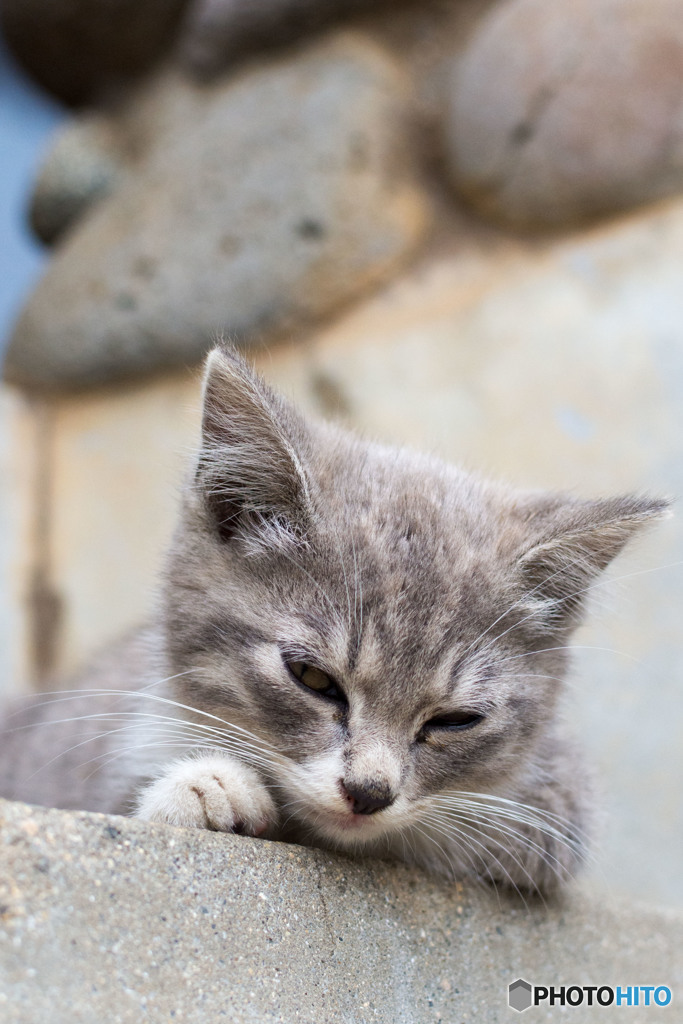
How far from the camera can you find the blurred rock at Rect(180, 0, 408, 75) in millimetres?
3807

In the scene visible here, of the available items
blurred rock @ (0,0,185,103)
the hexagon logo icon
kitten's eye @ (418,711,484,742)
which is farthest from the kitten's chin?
blurred rock @ (0,0,185,103)

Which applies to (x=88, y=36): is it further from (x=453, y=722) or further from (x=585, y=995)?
(x=585, y=995)

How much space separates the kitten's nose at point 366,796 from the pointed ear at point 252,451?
42 centimetres

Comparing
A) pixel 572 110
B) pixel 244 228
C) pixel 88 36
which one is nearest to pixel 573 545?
pixel 572 110

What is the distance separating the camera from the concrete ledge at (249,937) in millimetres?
968

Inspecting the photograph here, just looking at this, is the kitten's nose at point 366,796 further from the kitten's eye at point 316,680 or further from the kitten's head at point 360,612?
the kitten's eye at point 316,680

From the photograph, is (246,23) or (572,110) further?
(246,23)

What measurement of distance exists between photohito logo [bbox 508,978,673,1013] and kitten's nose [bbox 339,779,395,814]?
473 mm

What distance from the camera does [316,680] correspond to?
1.40 m

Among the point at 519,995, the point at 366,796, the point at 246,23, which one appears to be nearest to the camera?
the point at 366,796

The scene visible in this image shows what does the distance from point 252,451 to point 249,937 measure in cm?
72

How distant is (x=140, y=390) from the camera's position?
13.0ft

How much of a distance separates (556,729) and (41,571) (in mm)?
2723

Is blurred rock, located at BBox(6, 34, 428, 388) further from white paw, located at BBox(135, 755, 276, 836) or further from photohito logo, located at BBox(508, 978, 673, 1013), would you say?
photohito logo, located at BBox(508, 978, 673, 1013)
